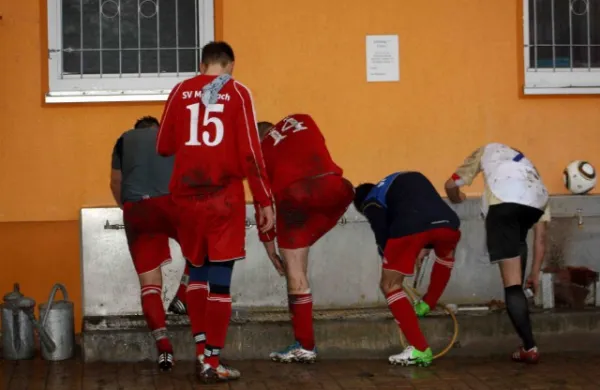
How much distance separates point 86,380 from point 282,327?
151 cm

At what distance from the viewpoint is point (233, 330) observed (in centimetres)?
850

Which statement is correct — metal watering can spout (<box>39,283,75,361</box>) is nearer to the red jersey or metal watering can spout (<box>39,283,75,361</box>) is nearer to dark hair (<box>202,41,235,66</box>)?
the red jersey

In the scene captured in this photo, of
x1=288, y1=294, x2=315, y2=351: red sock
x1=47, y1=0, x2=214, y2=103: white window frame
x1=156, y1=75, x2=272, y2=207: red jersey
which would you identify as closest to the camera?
x1=156, y1=75, x2=272, y2=207: red jersey

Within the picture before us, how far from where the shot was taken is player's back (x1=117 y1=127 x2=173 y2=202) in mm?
8109

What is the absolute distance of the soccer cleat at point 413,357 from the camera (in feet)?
26.7

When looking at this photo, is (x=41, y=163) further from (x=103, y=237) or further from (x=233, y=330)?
(x=233, y=330)

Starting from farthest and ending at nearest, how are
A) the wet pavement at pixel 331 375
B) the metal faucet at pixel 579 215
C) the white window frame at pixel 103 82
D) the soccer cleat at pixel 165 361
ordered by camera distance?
1. the white window frame at pixel 103 82
2. the metal faucet at pixel 579 215
3. the soccer cleat at pixel 165 361
4. the wet pavement at pixel 331 375

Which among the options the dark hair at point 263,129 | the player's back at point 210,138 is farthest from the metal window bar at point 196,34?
the player's back at point 210,138

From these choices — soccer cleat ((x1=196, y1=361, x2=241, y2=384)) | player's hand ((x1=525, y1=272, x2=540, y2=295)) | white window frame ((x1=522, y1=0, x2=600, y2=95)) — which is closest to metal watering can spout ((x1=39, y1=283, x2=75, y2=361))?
soccer cleat ((x1=196, y1=361, x2=241, y2=384))

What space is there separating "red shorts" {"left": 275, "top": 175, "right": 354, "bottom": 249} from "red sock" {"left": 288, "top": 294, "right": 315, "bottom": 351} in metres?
0.37

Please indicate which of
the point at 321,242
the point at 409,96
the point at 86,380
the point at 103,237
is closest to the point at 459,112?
the point at 409,96

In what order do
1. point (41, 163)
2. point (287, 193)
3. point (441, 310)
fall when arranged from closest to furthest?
point (287, 193)
point (441, 310)
point (41, 163)

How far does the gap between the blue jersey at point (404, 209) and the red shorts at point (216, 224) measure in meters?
1.18

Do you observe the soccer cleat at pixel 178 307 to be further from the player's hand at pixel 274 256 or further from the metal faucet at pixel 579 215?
the metal faucet at pixel 579 215
